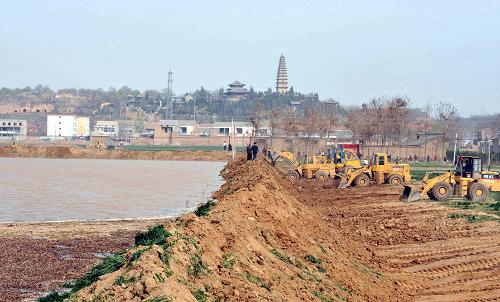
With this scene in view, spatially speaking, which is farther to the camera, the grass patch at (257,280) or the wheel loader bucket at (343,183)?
the wheel loader bucket at (343,183)

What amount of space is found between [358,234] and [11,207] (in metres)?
17.0

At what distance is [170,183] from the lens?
62562 millimetres

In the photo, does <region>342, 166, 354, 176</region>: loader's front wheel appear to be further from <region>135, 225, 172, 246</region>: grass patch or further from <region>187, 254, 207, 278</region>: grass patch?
<region>187, 254, 207, 278</region>: grass patch

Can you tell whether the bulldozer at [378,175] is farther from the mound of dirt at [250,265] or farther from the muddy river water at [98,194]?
the mound of dirt at [250,265]

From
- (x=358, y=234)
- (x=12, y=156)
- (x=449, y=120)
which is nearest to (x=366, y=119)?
(x=449, y=120)

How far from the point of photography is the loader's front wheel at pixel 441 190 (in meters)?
39.8

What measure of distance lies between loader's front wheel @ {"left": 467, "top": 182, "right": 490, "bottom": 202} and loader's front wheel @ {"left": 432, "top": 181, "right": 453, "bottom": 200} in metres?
1.02

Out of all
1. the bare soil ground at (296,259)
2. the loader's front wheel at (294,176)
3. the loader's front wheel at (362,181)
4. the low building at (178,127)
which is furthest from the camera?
the low building at (178,127)

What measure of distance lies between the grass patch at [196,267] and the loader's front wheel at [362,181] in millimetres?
36730

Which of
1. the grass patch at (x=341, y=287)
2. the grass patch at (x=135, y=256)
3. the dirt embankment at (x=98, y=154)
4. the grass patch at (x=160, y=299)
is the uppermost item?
the grass patch at (x=135, y=256)

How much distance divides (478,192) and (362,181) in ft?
38.2

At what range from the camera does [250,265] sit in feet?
49.7

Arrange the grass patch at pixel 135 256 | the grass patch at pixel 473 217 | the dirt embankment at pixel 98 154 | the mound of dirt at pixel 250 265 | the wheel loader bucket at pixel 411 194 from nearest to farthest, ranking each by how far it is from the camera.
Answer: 1. the mound of dirt at pixel 250 265
2. the grass patch at pixel 135 256
3. the grass patch at pixel 473 217
4. the wheel loader bucket at pixel 411 194
5. the dirt embankment at pixel 98 154

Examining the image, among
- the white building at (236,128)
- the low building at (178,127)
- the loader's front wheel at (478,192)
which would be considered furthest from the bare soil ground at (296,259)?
the white building at (236,128)
